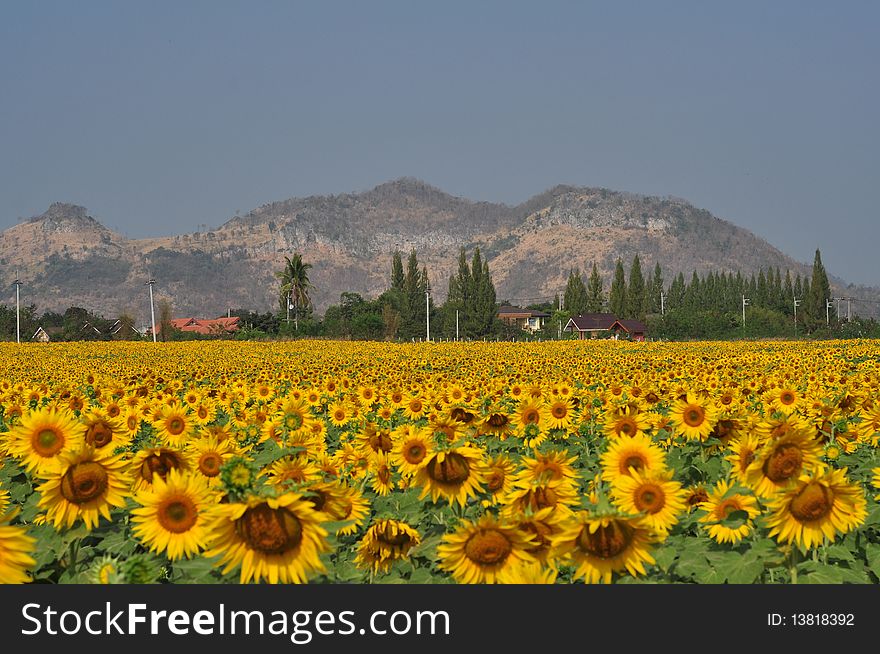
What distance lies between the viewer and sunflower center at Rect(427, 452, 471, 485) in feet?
12.7

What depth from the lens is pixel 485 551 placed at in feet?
9.11

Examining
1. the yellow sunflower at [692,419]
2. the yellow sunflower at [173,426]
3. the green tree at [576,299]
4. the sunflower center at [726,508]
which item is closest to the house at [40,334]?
the green tree at [576,299]

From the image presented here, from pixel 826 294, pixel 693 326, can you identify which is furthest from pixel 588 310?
pixel 693 326

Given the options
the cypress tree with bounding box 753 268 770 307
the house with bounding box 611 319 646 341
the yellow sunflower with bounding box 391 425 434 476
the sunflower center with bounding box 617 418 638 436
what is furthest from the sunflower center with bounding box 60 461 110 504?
the cypress tree with bounding box 753 268 770 307

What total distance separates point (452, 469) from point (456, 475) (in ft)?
0.10

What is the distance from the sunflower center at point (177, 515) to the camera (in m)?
3.12

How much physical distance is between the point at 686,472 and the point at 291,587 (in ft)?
11.8

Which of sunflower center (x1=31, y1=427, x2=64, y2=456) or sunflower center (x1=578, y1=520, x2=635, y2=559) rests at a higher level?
sunflower center (x1=31, y1=427, x2=64, y2=456)

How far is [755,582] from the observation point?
3299 millimetres

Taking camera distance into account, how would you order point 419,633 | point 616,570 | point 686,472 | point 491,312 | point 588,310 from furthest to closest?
point 588,310 < point 491,312 < point 686,472 < point 616,570 < point 419,633

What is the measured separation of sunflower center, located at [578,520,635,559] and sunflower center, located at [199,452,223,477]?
177cm

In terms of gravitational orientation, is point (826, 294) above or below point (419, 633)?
above

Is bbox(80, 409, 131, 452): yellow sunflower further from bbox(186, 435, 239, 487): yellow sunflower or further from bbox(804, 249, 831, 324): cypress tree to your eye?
bbox(804, 249, 831, 324): cypress tree

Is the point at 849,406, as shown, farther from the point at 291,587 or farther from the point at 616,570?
the point at 291,587
